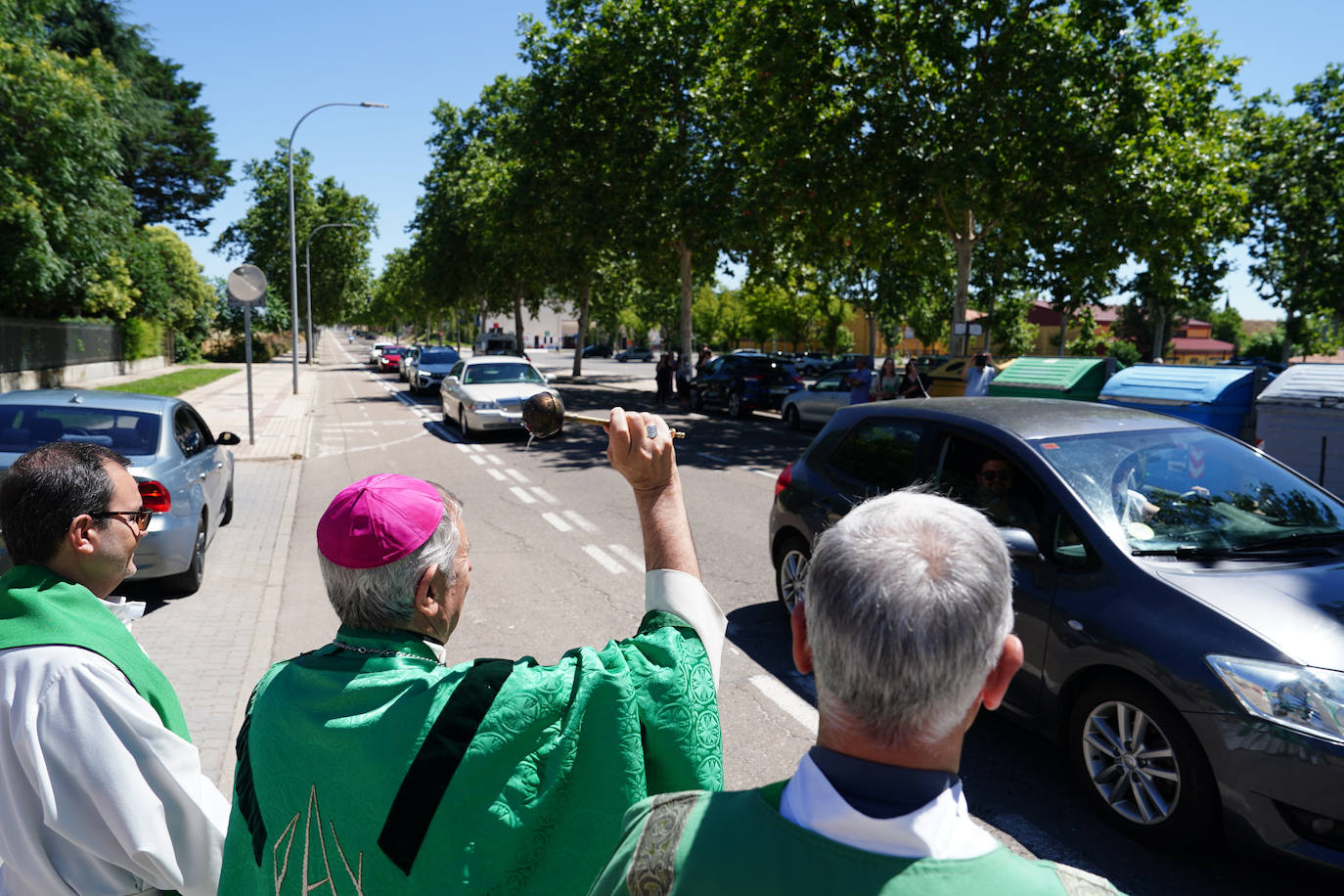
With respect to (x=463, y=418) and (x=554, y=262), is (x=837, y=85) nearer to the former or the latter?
(x=463, y=418)

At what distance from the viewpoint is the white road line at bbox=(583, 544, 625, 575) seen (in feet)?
26.6

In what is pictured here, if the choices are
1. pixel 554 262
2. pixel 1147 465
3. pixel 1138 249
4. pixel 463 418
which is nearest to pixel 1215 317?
pixel 554 262

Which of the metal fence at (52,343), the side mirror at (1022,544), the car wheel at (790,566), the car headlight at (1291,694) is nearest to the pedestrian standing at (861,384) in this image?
the car wheel at (790,566)

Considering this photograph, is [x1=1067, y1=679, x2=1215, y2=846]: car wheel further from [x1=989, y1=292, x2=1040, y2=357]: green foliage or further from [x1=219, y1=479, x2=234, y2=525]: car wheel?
[x1=989, y1=292, x2=1040, y2=357]: green foliage

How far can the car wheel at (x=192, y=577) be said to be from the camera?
22.9ft

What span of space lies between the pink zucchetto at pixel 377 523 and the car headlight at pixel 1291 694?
294cm

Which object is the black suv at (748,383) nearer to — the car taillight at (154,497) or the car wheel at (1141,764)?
the car taillight at (154,497)

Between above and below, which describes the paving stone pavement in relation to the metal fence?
below

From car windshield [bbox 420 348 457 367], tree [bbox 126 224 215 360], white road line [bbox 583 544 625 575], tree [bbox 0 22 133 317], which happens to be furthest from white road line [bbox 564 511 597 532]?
tree [bbox 126 224 215 360]

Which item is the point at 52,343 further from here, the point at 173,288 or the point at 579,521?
the point at 579,521

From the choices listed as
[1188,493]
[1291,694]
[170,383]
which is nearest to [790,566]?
[1188,493]

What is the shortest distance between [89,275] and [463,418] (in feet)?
42.0

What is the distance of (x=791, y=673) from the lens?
543cm

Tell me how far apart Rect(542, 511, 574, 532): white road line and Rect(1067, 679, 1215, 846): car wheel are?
655 cm
